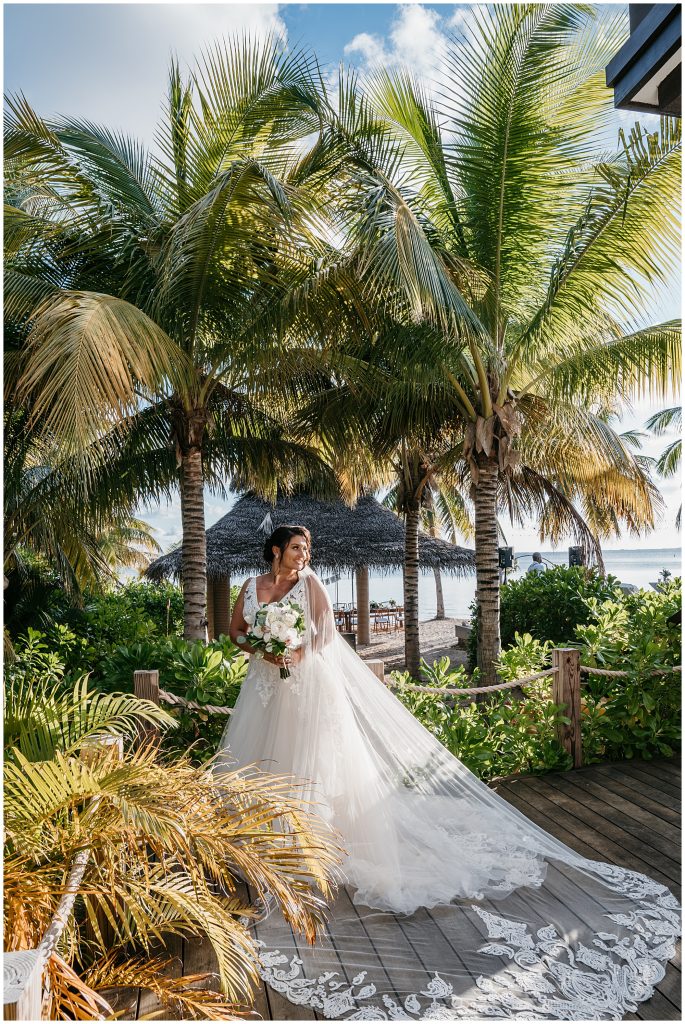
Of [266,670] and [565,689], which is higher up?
[266,670]

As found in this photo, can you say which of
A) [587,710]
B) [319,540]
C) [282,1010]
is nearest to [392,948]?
[282,1010]

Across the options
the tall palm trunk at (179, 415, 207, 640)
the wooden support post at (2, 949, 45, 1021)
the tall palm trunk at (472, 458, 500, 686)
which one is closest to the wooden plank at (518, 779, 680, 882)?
the tall palm trunk at (472, 458, 500, 686)

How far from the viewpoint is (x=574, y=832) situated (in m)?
4.66

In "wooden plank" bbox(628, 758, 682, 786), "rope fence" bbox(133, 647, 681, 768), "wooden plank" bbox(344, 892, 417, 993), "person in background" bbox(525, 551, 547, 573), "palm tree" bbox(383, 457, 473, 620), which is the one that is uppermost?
"palm tree" bbox(383, 457, 473, 620)

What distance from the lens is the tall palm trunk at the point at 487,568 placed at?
8602 millimetres

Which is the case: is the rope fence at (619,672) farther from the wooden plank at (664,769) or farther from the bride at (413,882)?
the bride at (413,882)

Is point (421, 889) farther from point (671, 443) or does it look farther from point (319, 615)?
point (671, 443)

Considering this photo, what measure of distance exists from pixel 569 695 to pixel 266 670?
289 centimetres

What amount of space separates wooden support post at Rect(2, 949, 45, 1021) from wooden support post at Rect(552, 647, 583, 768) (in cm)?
501

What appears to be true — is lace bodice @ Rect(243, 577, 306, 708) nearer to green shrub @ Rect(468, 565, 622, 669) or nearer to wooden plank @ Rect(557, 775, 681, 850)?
wooden plank @ Rect(557, 775, 681, 850)

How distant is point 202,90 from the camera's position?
7441 mm

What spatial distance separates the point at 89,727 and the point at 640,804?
3974 millimetres

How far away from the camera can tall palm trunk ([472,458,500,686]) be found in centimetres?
860

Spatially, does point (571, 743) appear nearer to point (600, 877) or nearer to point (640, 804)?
point (640, 804)
